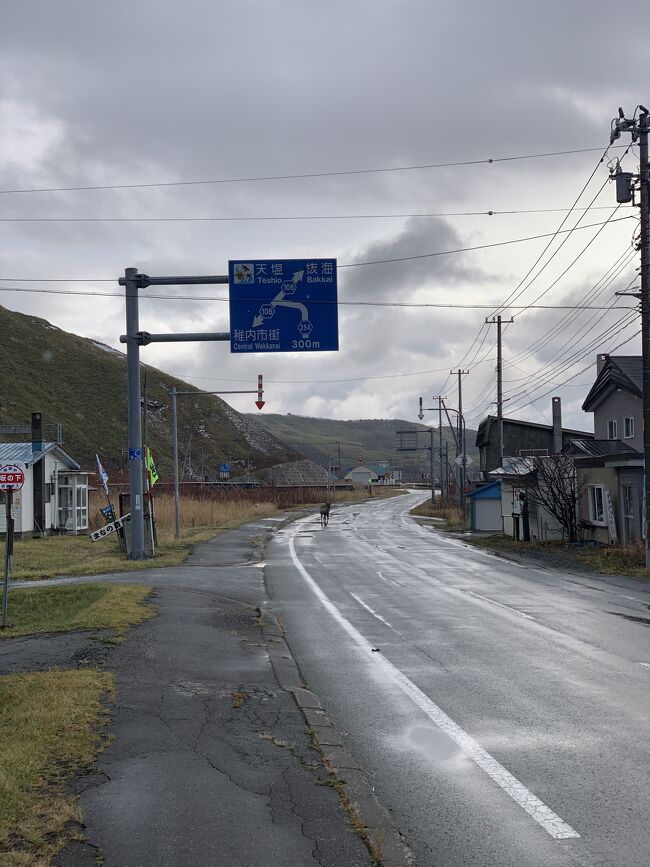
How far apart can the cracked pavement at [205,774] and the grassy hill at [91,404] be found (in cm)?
7345

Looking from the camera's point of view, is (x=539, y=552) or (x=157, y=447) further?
(x=157, y=447)

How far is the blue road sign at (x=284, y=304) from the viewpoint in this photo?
2030 centimetres

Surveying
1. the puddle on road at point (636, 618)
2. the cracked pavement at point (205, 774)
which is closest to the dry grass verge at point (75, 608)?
the cracked pavement at point (205, 774)

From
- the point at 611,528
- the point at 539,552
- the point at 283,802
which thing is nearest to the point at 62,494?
the point at 539,552

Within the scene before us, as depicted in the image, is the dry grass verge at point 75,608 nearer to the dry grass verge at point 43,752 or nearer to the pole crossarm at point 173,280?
the dry grass verge at point 43,752

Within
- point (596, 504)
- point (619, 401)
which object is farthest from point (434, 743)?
point (619, 401)

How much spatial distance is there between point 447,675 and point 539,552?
2249 centimetres

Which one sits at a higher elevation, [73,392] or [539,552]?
[73,392]

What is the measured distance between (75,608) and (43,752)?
999 cm

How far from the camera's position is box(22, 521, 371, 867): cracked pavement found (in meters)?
4.81

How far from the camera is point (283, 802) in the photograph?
18.3 ft

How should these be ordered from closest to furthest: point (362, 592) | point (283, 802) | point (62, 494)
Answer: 1. point (283, 802)
2. point (362, 592)
3. point (62, 494)

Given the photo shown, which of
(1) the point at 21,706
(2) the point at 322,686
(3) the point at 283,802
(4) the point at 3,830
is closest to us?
(4) the point at 3,830

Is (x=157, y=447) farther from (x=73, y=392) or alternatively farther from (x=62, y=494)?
(x=62, y=494)
